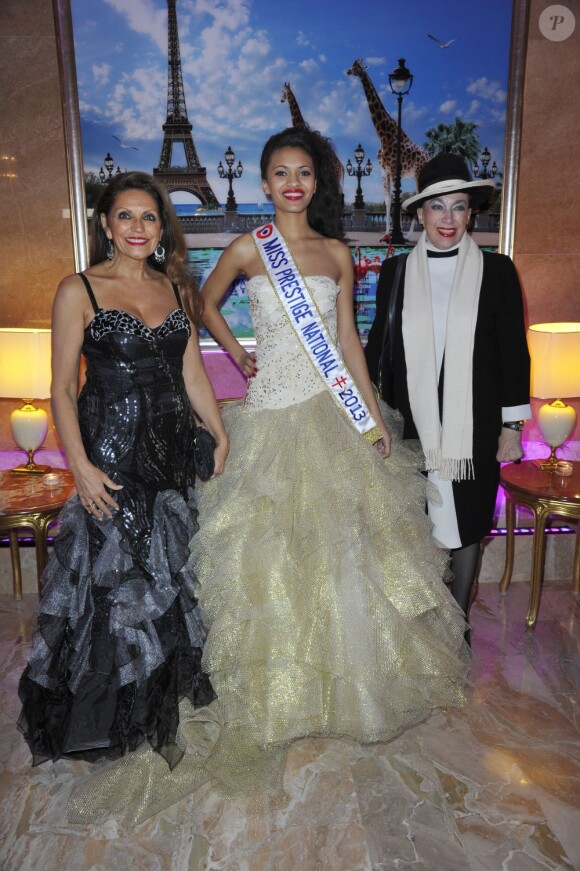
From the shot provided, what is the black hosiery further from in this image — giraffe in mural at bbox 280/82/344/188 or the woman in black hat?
giraffe in mural at bbox 280/82/344/188

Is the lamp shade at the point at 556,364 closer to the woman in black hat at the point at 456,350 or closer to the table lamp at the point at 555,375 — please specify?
the table lamp at the point at 555,375

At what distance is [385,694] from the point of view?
7.32ft

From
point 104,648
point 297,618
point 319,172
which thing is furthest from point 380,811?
point 319,172

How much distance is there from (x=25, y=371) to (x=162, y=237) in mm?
1148

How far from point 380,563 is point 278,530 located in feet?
1.13

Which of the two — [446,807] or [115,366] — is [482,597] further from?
[115,366]

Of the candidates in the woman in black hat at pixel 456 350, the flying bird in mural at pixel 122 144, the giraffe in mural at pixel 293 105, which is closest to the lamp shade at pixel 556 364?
the woman in black hat at pixel 456 350

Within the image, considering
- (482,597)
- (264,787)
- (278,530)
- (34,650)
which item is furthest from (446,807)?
(482,597)

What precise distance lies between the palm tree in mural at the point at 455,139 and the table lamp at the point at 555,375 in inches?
35.2

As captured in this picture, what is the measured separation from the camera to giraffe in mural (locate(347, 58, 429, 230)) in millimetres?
3279

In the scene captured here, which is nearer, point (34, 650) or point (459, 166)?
point (34, 650)

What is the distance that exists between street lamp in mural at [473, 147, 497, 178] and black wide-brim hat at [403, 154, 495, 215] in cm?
99

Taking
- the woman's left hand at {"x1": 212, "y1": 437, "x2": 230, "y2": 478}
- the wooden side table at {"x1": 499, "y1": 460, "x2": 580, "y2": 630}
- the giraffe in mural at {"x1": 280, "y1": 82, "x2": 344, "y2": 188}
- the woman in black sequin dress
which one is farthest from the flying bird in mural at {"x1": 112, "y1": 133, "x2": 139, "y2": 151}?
the wooden side table at {"x1": 499, "y1": 460, "x2": 580, "y2": 630}

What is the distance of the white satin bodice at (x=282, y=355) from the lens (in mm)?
2486
